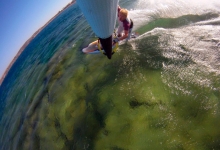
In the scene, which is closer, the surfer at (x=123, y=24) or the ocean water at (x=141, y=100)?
the ocean water at (x=141, y=100)

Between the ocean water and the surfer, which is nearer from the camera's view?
the ocean water

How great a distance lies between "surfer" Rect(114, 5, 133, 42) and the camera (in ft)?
22.3

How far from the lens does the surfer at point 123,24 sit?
6.79 m

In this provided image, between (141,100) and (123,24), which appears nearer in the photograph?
(141,100)

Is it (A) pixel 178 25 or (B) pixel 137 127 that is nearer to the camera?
(B) pixel 137 127

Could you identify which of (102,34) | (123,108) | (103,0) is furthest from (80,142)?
(103,0)

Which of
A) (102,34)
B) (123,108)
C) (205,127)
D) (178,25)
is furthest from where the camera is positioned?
(178,25)

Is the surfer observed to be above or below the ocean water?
above

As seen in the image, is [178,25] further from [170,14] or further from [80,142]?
[80,142]

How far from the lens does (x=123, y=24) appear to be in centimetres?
743

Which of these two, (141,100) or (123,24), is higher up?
(123,24)

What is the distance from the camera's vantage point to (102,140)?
4.97 metres

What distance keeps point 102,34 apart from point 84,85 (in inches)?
161

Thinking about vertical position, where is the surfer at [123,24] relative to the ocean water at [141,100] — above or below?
above
